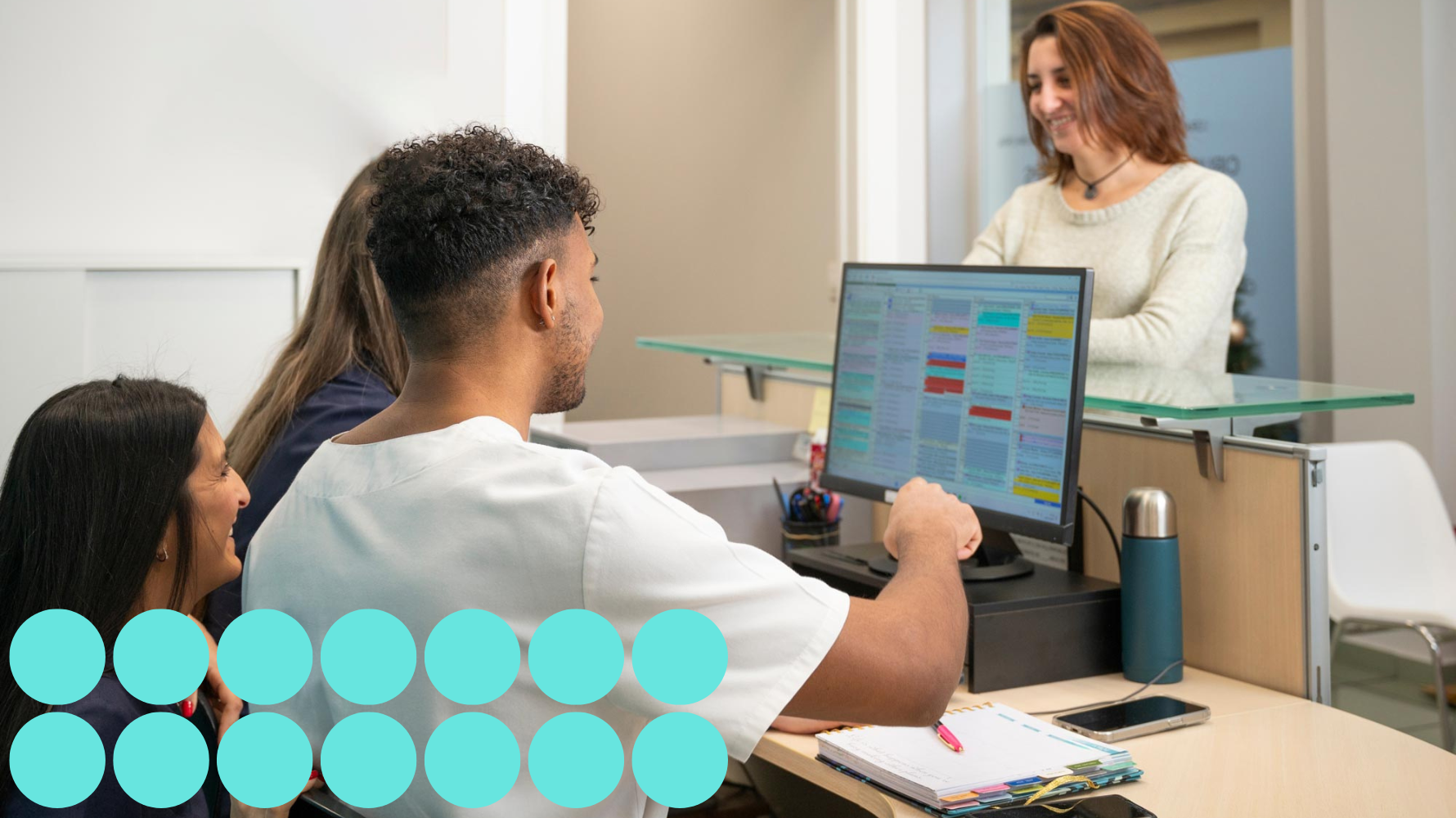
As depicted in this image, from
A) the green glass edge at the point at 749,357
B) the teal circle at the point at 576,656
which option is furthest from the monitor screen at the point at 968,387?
the teal circle at the point at 576,656

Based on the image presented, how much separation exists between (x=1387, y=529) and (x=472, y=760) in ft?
7.99

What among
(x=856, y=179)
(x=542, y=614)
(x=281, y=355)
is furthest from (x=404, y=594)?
(x=856, y=179)

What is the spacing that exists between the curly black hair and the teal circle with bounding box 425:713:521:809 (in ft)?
0.98

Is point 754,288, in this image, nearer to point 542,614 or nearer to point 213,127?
point 213,127

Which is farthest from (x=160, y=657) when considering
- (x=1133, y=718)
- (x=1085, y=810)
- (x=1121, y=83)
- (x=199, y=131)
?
(x=199, y=131)

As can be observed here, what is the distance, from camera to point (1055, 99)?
7.52 feet

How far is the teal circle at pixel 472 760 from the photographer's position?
89 centimetres

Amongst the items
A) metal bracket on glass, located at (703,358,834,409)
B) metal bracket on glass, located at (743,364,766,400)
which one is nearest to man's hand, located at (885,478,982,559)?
metal bracket on glass, located at (703,358,834,409)

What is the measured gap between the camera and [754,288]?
457 centimetres

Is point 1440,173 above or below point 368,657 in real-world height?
above

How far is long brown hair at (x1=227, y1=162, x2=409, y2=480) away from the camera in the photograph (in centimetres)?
169

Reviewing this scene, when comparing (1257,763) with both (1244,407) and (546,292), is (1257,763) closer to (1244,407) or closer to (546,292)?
→ (1244,407)

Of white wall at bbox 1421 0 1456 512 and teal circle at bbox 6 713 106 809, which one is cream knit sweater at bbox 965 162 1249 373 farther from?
teal circle at bbox 6 713 106 809

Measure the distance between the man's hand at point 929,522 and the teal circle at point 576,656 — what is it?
40cm
